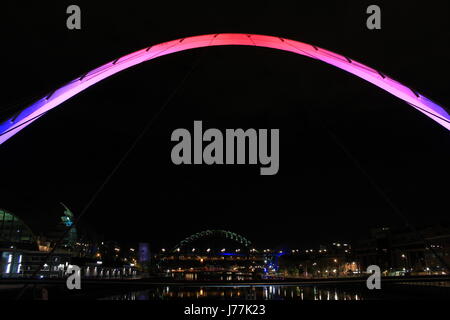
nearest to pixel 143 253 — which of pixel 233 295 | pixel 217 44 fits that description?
pixel 233 295

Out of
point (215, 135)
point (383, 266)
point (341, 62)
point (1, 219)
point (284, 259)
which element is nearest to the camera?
point (215, 135)

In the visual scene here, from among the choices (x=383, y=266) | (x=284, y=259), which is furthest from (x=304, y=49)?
(x=284, y=259)

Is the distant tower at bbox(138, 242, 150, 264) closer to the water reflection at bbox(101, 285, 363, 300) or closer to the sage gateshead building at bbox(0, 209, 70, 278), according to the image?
the sage gateshead building at bbox(0, 209, 70, 278)

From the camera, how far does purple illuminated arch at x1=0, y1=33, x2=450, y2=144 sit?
389 inches

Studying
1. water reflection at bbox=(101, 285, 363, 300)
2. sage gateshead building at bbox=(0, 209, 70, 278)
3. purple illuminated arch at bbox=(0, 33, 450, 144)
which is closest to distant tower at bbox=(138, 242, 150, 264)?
→ sage gateshead building at bbox=(0, 209, 70, 278)

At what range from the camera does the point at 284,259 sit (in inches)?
6668

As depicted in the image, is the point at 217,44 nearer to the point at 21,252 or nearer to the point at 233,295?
the point at 233,295

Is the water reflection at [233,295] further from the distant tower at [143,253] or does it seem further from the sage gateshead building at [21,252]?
the distant tower at [143,253]

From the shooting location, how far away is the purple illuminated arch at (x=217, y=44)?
9.89 meters

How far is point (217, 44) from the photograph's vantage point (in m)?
12.8

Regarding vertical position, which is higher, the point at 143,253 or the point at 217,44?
the point at 217,44
